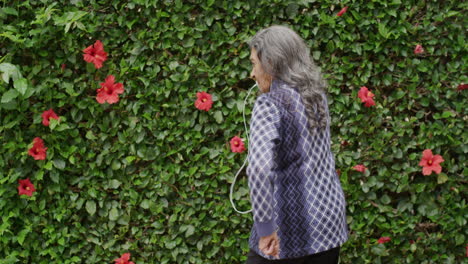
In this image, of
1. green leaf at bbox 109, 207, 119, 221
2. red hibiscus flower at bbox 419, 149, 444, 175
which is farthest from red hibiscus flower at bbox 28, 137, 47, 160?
red hibiscus flower at bbox 419, 149, 444, 175

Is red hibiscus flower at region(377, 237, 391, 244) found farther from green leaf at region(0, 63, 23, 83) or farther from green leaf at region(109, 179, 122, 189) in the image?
green leaf at region(0, 63, 23, 83)

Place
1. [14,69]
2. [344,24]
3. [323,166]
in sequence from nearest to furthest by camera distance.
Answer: [323,166], [14,69], [344,24]

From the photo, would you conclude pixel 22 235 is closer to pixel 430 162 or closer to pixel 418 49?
pixel 430 162

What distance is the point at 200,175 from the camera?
2.79 meters

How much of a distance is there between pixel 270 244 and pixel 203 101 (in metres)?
1.16

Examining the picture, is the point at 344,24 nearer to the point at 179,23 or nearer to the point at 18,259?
the point at 179,23

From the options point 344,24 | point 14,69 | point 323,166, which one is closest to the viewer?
point 323,166

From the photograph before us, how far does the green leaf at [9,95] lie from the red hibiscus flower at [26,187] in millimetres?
452

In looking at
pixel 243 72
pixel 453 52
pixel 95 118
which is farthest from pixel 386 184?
pixel 95 118

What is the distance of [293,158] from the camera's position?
1.82 meters

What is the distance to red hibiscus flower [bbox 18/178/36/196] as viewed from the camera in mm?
2730

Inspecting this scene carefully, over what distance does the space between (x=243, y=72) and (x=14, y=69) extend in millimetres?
1174

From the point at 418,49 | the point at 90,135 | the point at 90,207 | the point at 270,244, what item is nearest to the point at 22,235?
the point at 90,207

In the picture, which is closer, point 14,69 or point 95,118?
point 14,69
